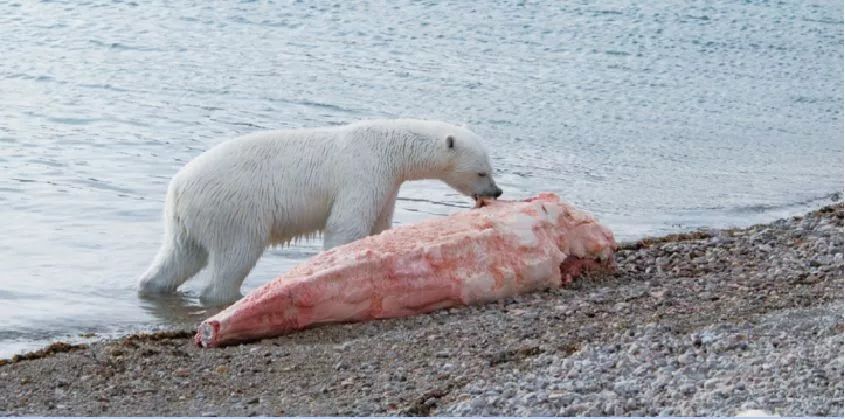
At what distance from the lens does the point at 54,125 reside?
15.1 meters

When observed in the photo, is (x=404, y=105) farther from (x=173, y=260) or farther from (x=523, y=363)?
(x=523, y=363)

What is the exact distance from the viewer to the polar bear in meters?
8.18

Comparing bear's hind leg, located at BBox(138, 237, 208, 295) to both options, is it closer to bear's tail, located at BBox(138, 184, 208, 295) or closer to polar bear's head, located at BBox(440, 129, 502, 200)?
bear's tail, located at BBox(138, 184, 208, 295)

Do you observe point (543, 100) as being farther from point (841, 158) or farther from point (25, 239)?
point (25, 239)

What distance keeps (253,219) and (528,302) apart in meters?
1.95

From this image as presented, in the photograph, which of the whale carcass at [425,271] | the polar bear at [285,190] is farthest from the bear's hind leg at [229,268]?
the whale carcass at [425,271]

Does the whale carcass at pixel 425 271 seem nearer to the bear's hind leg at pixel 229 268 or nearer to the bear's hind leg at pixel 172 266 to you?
the bear's hind leg at pixel 229 268

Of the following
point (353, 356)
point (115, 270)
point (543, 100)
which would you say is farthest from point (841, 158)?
point (353, 356)

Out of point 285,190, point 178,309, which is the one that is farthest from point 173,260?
point 285,190

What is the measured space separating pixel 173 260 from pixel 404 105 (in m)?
9.03

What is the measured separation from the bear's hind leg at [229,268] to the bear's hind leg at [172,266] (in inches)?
7.4

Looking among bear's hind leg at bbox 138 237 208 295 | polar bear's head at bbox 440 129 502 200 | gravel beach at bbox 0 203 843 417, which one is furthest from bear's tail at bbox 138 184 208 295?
polar bear's head at bbox 440 129 502 200

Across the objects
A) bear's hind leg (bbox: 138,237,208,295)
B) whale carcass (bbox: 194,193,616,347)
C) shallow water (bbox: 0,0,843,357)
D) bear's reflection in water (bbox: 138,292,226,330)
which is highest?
whale carcass (bbox: 194,193,616,347)

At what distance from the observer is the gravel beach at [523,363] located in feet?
17.2
